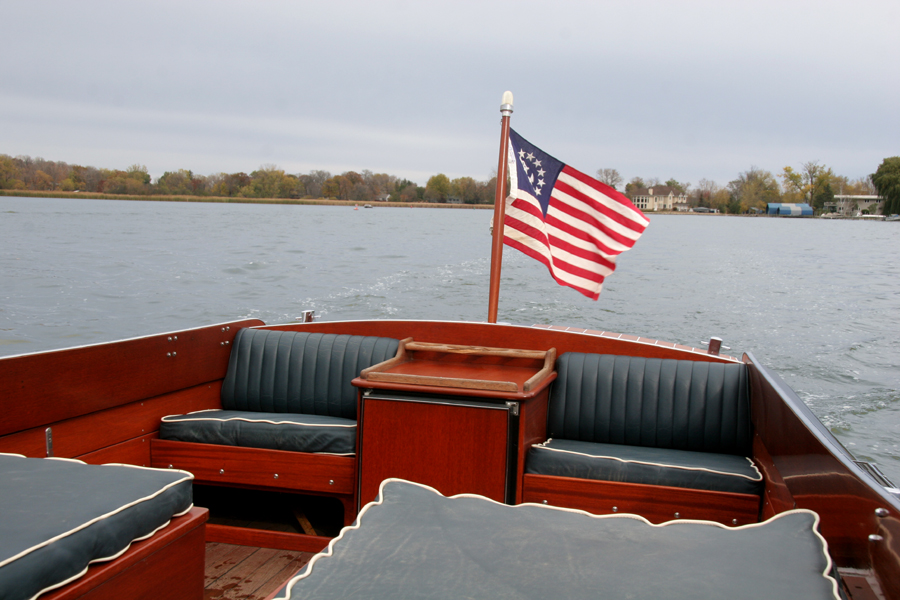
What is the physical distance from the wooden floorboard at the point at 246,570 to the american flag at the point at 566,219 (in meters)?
1.89

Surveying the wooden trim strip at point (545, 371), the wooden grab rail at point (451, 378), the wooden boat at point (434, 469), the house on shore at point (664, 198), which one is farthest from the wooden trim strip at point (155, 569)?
the house on shore at point (664, 198)

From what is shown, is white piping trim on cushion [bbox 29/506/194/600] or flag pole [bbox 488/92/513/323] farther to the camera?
flag pole [bbox 488/92/513/323]

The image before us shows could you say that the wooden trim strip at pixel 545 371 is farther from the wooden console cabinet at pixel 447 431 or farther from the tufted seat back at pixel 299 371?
the tufted seat back at pixel 299 371

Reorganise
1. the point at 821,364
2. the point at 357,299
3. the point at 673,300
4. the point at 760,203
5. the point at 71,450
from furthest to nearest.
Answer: the point at 760,203 → the point at 673,300 → the point at 357,299 → the point at 821,364 → the point at 71,450

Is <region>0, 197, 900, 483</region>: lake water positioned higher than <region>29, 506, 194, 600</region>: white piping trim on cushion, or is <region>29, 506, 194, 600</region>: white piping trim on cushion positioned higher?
<region>29, 506, 194, 600</region>: white piping trim on cushion

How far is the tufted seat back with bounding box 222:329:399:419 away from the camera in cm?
335

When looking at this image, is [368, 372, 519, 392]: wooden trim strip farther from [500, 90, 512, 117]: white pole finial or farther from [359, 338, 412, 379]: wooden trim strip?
[500, 90, 512, 117]: white pole finial

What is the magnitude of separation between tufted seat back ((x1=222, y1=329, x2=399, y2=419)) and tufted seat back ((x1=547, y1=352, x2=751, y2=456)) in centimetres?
92

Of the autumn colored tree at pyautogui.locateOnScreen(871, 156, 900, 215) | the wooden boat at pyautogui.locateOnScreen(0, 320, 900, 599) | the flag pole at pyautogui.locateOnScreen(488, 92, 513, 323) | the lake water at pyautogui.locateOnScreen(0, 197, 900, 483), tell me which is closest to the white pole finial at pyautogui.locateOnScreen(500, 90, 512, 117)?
the flag pole at pyautogui.locateOnScreen(488, 92, 513, 323)

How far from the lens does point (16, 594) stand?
1354 millimetres

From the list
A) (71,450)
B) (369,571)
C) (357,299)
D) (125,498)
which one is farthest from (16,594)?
(357,299)

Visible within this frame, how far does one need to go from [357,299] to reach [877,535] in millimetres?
11658

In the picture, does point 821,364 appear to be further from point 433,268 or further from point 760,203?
point 760,203

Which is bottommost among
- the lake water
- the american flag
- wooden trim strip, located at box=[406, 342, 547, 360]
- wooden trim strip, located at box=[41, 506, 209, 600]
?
the lake water
